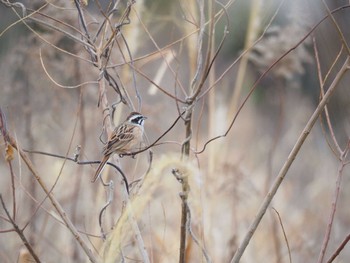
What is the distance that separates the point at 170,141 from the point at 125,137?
2.73 feet

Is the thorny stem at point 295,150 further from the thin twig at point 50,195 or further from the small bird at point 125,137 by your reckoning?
the small bird at point 125,137

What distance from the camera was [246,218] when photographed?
474 centimetres

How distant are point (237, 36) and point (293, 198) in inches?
132

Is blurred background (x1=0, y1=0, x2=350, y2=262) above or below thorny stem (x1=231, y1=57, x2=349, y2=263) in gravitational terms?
above

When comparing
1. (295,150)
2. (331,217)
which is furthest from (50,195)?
(331,217)

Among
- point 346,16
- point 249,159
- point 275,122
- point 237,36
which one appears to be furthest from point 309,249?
point 237,36

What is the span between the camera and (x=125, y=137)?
253cm

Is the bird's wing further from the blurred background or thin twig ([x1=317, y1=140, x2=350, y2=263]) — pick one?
thin twig ([x1=317, y1=140, x2=350, y2=263])

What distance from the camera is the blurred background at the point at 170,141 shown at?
7.90 feet

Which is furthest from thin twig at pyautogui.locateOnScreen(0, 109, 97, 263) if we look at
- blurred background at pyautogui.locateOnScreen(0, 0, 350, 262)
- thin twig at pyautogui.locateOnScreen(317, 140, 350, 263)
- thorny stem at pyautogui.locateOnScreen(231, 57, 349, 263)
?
thin twig at pyautogui.locateOnScreen(317, 140, 350, 263)

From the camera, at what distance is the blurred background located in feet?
7.90

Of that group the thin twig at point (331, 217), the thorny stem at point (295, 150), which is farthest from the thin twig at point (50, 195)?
the thin twig at point (331, 217)

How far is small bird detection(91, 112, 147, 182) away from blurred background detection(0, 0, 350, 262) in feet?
0.25

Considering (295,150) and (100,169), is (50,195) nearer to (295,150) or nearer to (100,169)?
(295,150)
